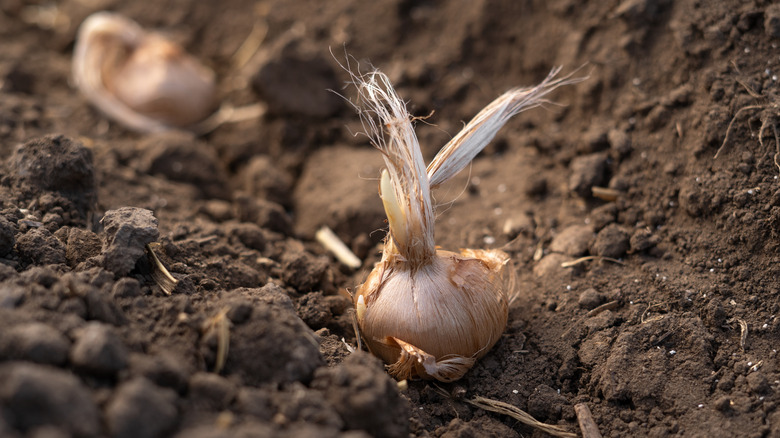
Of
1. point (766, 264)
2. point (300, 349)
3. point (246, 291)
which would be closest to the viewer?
point (300, 349)

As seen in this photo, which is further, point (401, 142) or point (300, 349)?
point (401, 142)

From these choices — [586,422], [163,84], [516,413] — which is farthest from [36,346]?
[163,84]

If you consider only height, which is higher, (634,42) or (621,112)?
(634,42)

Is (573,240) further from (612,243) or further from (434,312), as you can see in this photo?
(434,312)

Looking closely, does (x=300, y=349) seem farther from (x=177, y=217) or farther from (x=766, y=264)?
(x=766, y=264)

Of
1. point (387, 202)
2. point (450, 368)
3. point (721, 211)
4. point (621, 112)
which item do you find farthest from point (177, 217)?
point (721, 211)

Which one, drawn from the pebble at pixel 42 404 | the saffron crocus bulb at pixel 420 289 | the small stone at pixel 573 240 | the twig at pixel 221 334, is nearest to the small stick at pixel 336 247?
the saffron crocus bulb at pixel 420 289

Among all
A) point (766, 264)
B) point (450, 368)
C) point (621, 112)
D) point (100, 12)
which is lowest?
point (766, 264)
